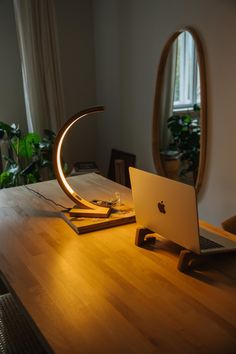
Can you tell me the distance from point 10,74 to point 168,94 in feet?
5.48

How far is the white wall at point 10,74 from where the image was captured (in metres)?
3.58

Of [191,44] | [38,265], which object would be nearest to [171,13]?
[191,44]

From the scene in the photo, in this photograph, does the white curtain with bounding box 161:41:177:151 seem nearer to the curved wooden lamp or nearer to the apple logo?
the curved wooden lamp

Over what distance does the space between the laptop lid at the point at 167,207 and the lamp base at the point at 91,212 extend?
9.7 inches

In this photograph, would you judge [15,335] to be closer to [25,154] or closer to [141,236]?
[141,236]

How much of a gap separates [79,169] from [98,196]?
180 centimetres

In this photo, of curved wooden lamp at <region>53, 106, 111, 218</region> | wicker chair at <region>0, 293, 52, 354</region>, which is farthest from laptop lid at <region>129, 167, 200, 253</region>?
wicker chair at <region>0, 293, 52, 354</region>

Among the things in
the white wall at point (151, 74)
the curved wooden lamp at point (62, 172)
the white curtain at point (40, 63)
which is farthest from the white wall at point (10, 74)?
the curved wooden lamp at point (62, 172)

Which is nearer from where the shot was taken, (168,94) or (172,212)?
(172,212)

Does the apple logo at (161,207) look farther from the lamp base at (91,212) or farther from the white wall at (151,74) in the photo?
the white wall at (151,74)

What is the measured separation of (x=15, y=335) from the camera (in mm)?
1394

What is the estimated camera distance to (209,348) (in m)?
0.88

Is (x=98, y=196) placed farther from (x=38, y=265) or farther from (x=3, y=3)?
(x=3, y=3)

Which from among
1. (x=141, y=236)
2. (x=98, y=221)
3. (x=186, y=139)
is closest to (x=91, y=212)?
(x=98, y=221)
